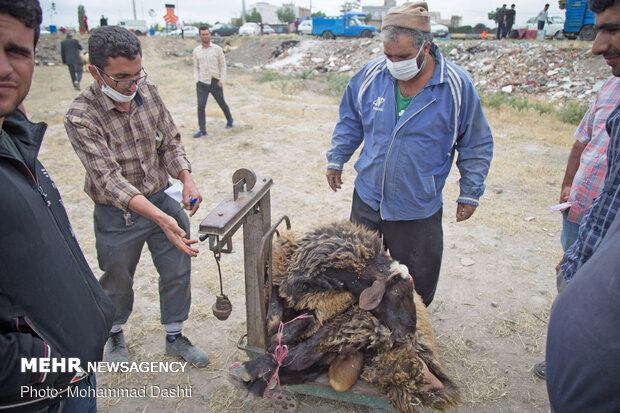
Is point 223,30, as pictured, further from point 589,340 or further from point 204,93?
point 589,340

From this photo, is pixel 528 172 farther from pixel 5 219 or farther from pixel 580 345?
pixel 5 219

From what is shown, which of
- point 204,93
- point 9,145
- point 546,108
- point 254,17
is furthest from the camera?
point 254,17

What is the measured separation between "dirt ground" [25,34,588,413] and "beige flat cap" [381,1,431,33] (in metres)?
1.41

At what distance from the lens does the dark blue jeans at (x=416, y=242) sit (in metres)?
2.69

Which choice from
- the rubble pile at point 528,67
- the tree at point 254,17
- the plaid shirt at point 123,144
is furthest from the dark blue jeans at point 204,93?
the tree at point 254,17

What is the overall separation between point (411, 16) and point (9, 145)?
7.45ft

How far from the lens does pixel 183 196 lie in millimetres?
2564

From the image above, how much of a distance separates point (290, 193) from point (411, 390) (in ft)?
13.4

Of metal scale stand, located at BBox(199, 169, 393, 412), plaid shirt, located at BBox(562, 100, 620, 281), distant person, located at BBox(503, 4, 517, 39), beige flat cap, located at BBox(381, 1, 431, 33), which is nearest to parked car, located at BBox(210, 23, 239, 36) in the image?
distant person, located at BBox(503, 4, 517, 39)

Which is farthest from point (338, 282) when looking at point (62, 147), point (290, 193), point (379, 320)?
point (62, 147)

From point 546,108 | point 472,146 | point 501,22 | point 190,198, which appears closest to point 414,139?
point 472,146

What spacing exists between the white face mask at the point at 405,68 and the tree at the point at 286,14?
75678mm

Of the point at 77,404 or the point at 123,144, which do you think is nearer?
the point at 77,404

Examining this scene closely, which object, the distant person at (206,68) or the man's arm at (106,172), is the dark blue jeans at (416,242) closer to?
the man's arm at (106,172)
